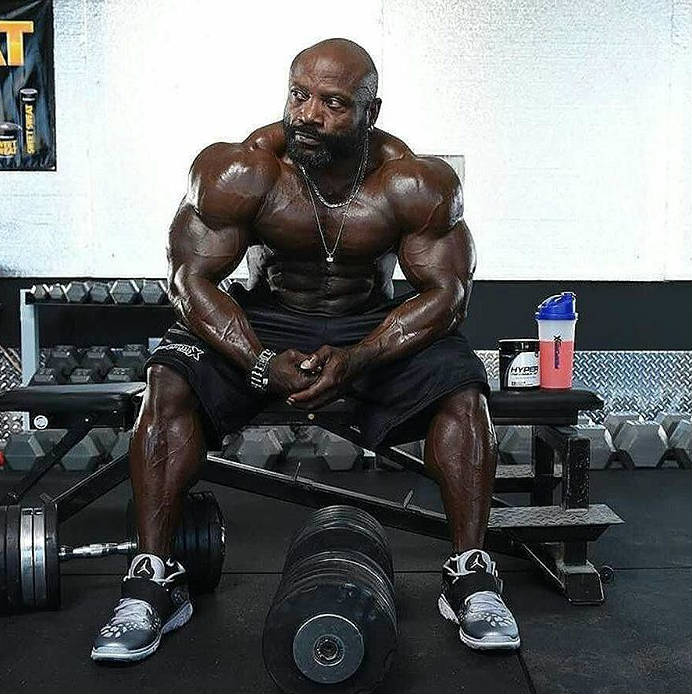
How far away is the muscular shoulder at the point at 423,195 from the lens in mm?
2154

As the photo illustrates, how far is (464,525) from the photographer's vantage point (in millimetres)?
1997

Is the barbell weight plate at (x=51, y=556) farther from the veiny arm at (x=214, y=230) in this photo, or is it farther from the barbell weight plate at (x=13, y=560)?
the veiny arm at (x=214, y=230)

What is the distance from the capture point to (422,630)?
1.98 metres

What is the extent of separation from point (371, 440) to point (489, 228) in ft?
7.27

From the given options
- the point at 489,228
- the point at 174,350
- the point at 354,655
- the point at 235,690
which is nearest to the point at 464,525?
the point at 354,655

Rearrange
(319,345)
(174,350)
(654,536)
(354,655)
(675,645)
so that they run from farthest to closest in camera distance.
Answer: (654,536) < (319,345) < (174,350) < (675,645) < (354,655)

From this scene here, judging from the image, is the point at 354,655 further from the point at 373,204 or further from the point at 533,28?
the point at 533,28

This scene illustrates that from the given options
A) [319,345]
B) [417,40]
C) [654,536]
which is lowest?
[654,536]

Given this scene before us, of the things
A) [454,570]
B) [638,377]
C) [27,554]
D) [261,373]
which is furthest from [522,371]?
[638,377]

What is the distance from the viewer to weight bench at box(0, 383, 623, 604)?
220 cm

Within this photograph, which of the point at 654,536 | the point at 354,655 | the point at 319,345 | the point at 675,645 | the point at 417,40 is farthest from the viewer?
the point at 417,40

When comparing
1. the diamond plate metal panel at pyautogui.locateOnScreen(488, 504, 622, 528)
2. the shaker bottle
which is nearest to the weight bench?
the diamond plate metal panel at pyautogui.locateOnScreen(488, 504, 622, 528)

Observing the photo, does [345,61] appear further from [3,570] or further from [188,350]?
[3,570]

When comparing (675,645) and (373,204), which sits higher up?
(373,204)
